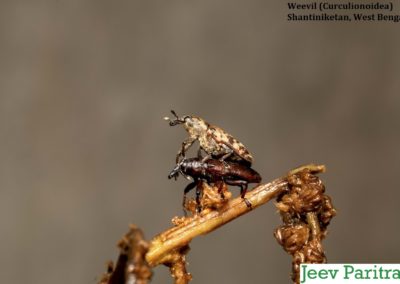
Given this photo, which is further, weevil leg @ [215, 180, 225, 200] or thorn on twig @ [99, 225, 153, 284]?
weevil leg @ [215, 180, 225, 200]

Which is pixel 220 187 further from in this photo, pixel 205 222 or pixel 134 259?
pixel 134 259

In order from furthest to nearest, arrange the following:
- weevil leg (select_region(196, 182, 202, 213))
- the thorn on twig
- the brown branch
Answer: weevil leg (select_region(196, 182, 202, 213)) → the brown branch → the thorn on twig

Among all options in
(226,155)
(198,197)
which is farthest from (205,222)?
(226,155)

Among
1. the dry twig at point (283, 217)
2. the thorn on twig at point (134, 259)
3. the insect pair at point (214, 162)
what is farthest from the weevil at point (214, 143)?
the thorn on twig at point (134, 259)

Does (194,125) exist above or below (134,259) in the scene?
above

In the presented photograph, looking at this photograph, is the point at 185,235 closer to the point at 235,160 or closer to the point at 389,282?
the point at 235,160

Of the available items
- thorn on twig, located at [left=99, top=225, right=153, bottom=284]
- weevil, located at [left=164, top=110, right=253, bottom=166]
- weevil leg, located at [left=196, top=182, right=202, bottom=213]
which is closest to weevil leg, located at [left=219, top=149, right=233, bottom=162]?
weevil, located at [left=164, top=110, right=253, bottom=166]

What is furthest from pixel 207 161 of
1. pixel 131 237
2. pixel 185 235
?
pixel 131 237

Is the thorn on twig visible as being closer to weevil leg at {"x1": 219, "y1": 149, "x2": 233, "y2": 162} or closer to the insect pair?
the insect pair
